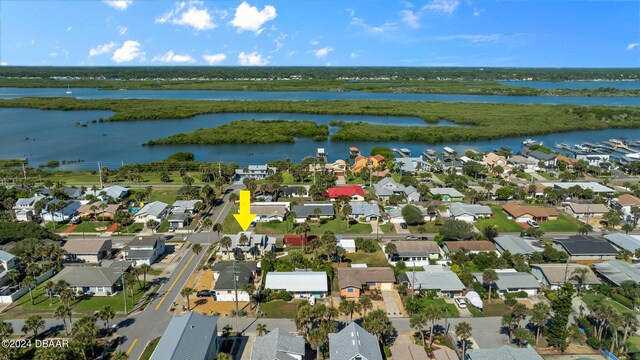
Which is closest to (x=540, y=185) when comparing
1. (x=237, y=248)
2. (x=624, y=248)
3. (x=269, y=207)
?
(x=624, y=248)

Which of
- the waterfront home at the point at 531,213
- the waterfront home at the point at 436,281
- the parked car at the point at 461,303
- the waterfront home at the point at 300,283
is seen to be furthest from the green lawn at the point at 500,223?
the waterfront home at the point at 300,283

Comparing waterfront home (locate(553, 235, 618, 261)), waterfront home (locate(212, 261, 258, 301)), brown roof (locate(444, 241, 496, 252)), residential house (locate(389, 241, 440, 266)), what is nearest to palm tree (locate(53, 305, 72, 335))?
waterfront home (locate(212, 261, 258, 301))

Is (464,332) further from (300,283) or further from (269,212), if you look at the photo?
(269,212)

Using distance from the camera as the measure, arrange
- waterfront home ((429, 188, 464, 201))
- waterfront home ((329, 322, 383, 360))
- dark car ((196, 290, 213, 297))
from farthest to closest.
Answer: waterfront home ((429, 188, 464, 201))
dark car ((196, 290, 213, 297))
waterfront home ((329, 322, 383, 360))

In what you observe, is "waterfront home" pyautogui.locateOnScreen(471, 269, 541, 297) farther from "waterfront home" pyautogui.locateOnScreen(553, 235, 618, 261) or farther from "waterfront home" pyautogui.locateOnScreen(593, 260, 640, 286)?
"waterfront home" pyautogui.locateOnScreen(553, 235, 618, 261)

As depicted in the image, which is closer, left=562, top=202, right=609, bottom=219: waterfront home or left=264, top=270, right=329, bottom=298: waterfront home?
left=264, top=270, right=329, bottom=298: waterfront home

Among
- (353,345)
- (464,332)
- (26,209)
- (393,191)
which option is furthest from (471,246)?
(26,209)

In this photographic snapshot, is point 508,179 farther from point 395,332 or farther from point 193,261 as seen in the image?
point 193,261

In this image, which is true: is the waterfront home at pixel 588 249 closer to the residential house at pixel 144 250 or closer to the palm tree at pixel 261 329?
the palm tree at pixel 261 329
